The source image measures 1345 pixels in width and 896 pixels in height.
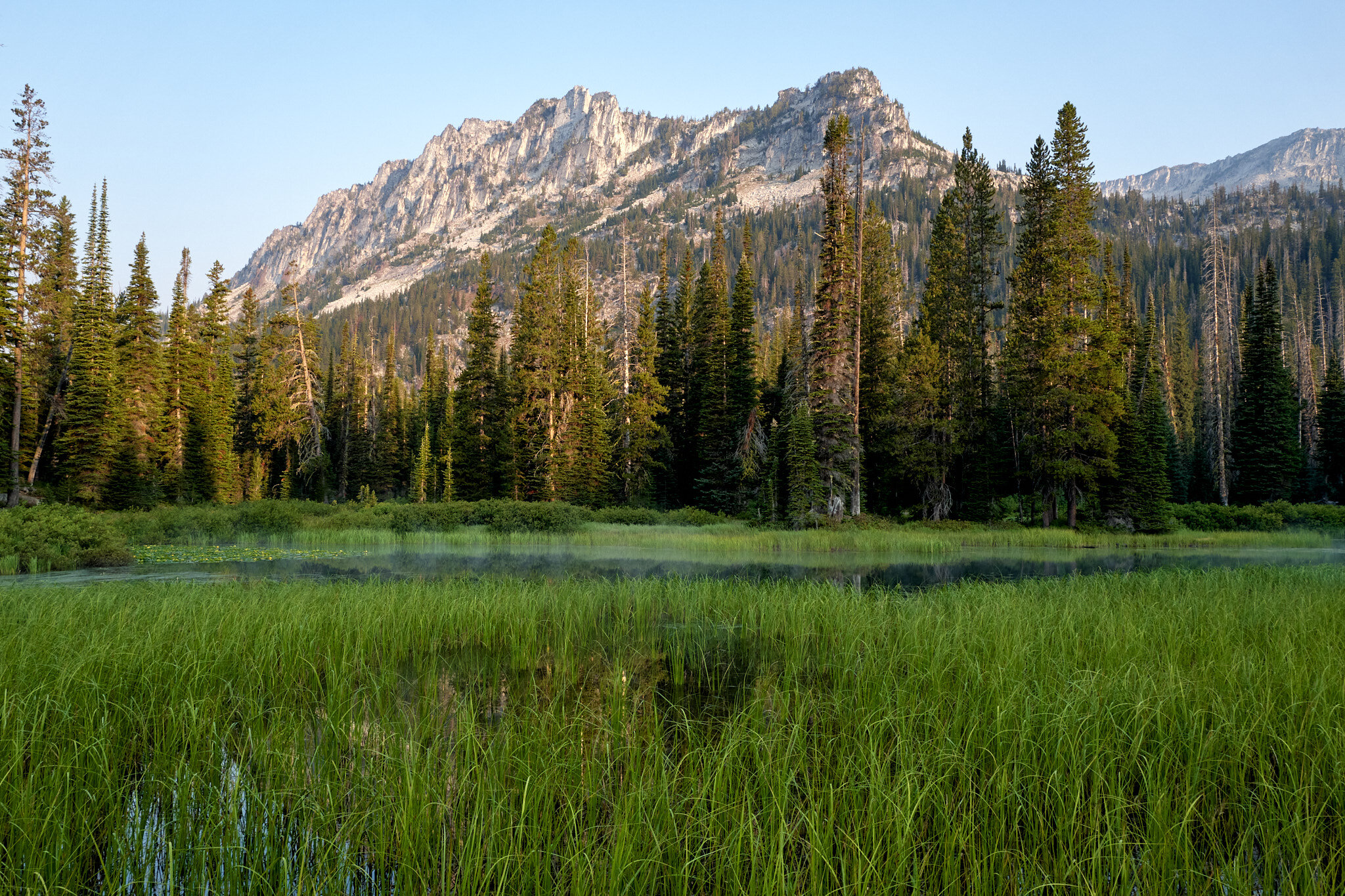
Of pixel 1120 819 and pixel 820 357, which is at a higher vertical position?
pixel 820 357

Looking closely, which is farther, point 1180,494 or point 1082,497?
point 1180,494

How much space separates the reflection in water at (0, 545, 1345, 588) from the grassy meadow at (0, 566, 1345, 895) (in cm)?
565

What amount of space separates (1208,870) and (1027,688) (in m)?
1.38

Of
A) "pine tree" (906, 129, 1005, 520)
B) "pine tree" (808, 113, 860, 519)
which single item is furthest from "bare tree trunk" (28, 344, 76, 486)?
"pine tree" (906, 129, 1005, 520)

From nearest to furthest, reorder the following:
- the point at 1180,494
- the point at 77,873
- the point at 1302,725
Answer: the point at 77,873, the point at 1302,725, the point at 1180,494

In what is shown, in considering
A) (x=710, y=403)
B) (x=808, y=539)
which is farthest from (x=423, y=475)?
(x=808, y=539)

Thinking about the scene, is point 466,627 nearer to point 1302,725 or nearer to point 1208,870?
point 1208,870

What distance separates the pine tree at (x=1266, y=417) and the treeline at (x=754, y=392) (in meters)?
0.17

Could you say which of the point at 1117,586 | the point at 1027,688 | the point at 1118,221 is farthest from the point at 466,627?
the point at 1118,221

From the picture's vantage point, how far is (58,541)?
1484 centimetres

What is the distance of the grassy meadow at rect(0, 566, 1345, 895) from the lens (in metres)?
2.66

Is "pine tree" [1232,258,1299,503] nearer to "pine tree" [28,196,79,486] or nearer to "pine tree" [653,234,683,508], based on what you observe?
"pine tree" [653,234,683,508]

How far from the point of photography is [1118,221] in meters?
166

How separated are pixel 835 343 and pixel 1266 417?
28.9 meters
